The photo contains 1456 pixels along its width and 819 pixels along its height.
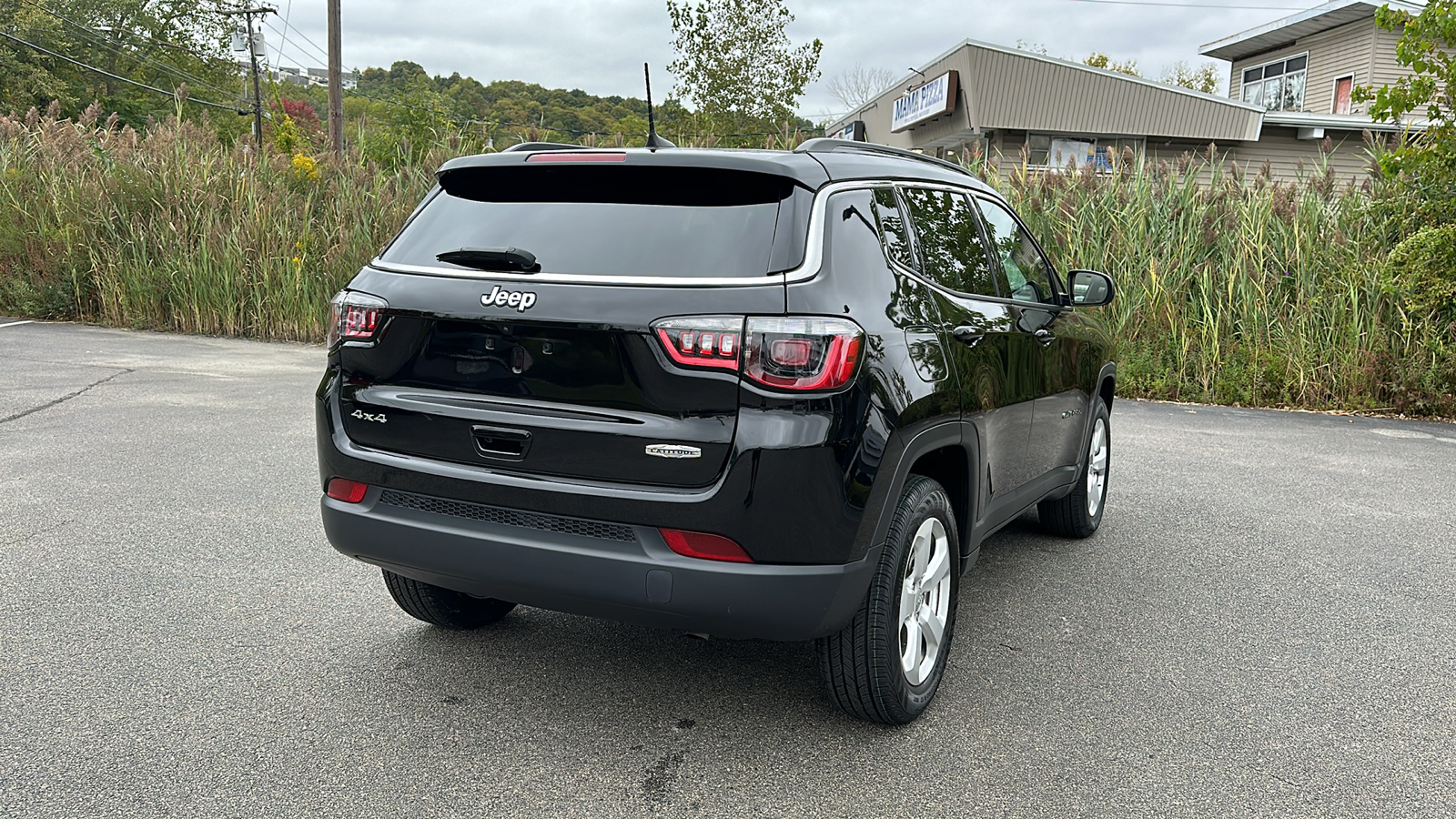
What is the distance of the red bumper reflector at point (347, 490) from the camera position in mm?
3266

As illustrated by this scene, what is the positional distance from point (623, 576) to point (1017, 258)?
2726 mm

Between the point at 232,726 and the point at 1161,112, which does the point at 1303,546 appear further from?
the point at 1161,112

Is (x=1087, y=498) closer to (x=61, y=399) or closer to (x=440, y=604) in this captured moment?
→ (x=440, y=604)

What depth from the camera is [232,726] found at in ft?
10.6

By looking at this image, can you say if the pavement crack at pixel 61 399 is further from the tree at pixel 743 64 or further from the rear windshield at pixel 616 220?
the tree at pixel 743 64

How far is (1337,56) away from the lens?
100 ft

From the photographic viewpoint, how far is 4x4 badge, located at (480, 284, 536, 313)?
3.04 meters

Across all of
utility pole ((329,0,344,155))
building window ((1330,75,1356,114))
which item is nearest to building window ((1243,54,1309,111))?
building window ((1330,75,1356,114))

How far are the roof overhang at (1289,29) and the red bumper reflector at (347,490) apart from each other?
97.3 ft

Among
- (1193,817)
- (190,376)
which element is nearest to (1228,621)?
(1193,817)

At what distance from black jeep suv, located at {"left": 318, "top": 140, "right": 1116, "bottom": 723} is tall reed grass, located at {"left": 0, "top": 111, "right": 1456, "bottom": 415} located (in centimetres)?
859

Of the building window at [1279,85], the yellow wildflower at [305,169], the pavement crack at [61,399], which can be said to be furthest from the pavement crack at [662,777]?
the building window at [1279,85]

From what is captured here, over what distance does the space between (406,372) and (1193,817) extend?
2487mm

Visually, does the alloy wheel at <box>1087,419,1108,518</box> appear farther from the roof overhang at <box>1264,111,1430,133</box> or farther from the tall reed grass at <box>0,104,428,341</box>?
the roof overhang at <box>1264,111,1430,133</box>
